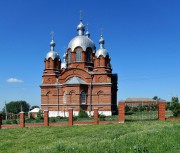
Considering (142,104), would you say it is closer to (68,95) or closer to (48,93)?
(68,95)

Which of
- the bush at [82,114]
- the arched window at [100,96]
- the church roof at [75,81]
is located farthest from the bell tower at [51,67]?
the bush at [82,114]

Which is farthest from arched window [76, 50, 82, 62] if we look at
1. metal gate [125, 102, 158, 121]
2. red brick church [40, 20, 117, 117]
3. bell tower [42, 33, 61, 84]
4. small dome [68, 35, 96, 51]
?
metal gate [125, 102, 158, 121]

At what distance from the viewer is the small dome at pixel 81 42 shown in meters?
38.8

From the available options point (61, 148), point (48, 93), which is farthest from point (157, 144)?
point (48, 93)

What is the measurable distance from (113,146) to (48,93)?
30427mm

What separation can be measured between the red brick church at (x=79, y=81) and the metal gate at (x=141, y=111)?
43.4 feet

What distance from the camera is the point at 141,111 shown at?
72.8 ft

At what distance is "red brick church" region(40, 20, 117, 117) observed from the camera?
3600 cm

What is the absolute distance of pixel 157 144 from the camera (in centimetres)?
868

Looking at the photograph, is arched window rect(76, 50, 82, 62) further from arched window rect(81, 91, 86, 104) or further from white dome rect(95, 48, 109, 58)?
arched window rect(81, 91, 86, 104)

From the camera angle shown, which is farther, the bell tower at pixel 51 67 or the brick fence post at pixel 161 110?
the bell tower at pixel 51 67

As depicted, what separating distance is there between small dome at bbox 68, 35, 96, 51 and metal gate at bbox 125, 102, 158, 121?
57.1 ft

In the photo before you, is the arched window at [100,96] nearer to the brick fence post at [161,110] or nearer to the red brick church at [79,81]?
the red brick church at [79,81]

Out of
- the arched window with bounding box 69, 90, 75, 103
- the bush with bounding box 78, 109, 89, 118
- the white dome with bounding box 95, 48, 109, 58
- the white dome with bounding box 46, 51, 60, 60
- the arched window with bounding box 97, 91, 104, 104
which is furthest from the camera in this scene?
the white dome with bounding box 46, 51, 60, 60
